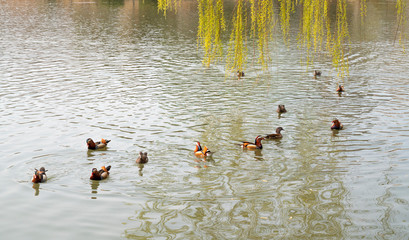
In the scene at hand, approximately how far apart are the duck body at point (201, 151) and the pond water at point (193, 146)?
17cm

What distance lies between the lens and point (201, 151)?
1138 cm

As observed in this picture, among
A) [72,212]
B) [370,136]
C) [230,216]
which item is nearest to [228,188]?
[230,216]

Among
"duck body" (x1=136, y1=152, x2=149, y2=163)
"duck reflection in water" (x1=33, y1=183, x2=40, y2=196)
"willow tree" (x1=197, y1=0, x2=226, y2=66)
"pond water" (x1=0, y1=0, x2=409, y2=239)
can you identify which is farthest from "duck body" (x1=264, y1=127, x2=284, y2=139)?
"willow tree" (x1=197, y1=0, x2=226, y2=66)

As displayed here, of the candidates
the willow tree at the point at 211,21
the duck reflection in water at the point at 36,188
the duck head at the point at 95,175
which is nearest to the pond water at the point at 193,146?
the duck reflection in water at the point at 36,188

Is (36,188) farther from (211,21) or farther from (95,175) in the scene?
(211,21)

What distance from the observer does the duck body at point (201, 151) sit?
442 inches

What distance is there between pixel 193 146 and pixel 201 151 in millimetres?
706

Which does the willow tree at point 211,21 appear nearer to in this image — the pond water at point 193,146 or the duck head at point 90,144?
the pond water at point 193,146

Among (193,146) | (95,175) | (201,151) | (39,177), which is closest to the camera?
(39,177)

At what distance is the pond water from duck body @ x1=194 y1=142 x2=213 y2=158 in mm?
165

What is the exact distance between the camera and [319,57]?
83.7 ft

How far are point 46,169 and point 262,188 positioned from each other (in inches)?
187

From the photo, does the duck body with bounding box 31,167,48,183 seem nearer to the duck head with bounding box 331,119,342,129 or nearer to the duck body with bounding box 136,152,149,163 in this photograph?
the duck body with bounding box 136,152,149,163

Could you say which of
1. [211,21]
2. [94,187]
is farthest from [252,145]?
[211,21]
